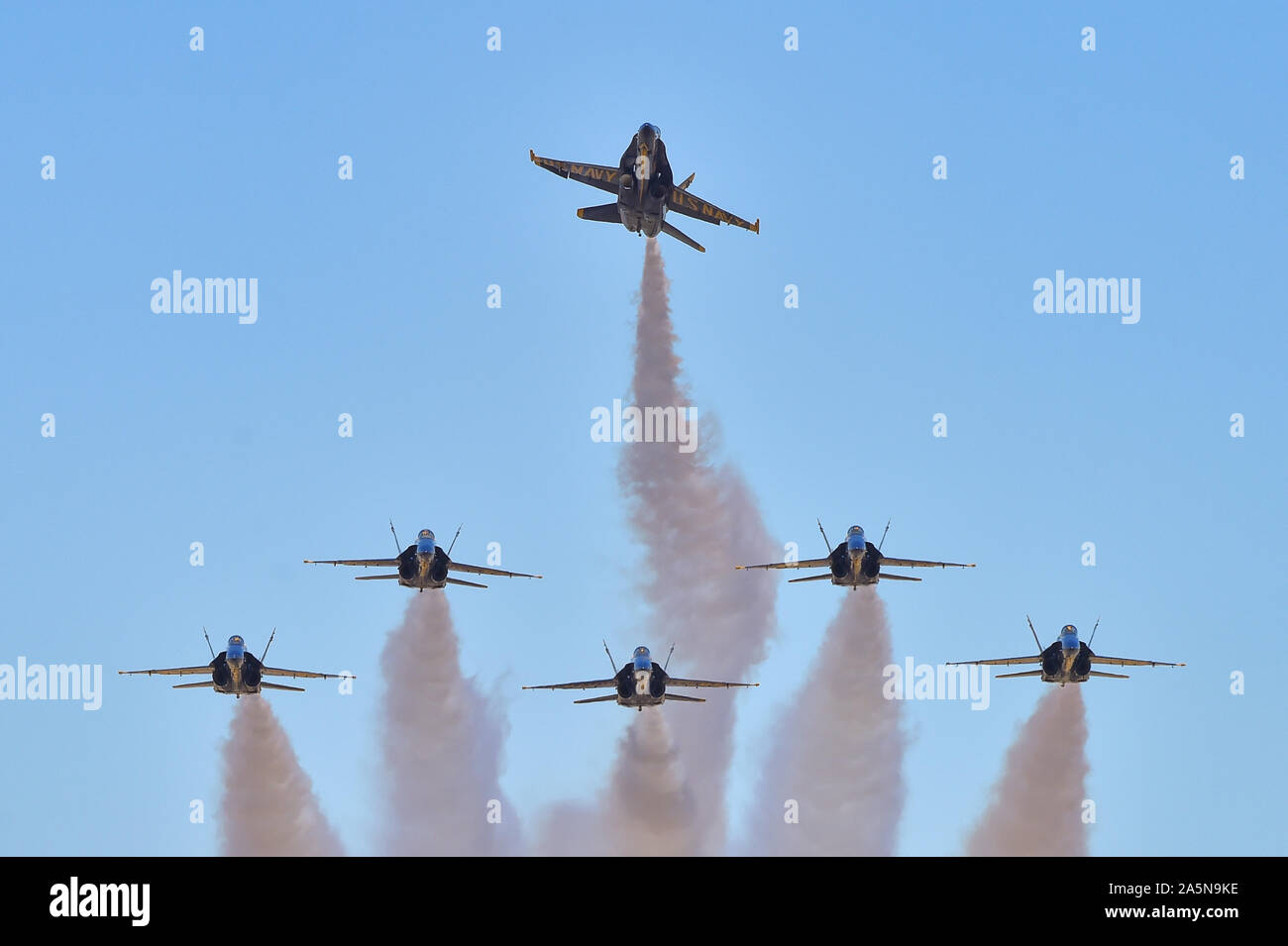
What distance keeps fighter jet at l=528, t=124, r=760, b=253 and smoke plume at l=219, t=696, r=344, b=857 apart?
3199 centimetres

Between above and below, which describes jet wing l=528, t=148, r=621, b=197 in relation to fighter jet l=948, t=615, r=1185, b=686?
above

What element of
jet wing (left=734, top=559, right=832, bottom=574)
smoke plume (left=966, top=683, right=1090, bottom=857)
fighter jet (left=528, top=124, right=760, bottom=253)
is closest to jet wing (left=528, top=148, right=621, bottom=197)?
fighter jet (left=528, top=124, right=760, bottom=253)

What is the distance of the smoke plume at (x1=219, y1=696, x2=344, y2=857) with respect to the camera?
12550cm

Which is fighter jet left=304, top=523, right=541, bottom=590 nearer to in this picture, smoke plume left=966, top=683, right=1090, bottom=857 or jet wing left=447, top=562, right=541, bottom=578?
jet wing left=447, top=562, right=541, bottom=578

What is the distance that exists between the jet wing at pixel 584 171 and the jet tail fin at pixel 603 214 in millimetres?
894

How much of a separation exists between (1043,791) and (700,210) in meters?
34.4

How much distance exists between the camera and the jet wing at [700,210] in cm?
11969

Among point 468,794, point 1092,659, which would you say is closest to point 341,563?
point 468,794

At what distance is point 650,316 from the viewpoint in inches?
5187

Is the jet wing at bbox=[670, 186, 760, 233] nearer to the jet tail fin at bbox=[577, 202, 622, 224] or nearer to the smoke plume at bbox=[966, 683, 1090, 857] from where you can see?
the jet tail fin at bbox=[577, 202, 622, 224]

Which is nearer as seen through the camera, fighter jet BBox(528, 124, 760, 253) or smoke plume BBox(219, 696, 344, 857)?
fighter jet BBox(528, 124, 760, 253)

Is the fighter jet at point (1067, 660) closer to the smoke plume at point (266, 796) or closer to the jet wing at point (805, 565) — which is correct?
the jet wing at point (805, 565)

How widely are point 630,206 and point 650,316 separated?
1426 centimetres
